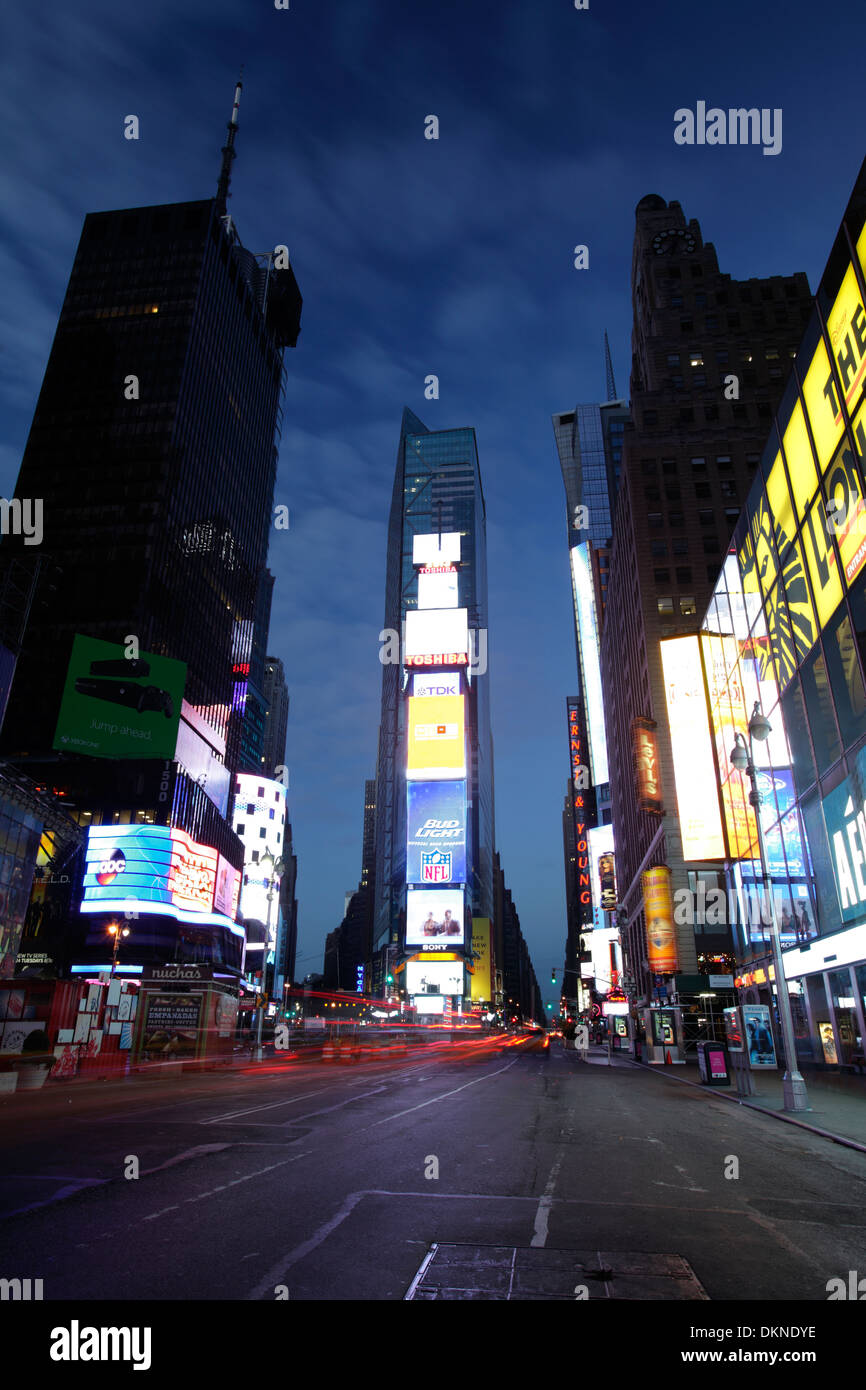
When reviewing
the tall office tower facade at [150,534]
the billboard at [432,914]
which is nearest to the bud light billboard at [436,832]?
the billboard at [432,914]

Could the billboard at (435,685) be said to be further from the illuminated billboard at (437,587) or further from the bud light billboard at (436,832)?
the bud light billboard at (436,832)

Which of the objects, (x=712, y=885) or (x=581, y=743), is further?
(x=581, y=743)

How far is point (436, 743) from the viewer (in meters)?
119

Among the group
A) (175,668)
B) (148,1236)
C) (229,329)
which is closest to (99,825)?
(175,668)

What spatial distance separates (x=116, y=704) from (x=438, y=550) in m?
81.6

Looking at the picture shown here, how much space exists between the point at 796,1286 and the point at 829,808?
69.9 ft

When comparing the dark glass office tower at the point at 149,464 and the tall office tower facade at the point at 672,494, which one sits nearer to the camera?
the tall office tower facade at the point at 672,494

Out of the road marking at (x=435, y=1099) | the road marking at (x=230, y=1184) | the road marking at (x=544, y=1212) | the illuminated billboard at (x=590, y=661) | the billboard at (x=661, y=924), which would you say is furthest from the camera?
the illuminated billboard at (x=590, y=661)

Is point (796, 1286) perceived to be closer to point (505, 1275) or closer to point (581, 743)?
point (505, 1275)

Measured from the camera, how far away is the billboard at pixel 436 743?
390 feet

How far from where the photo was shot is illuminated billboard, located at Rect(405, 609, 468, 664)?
124875mm

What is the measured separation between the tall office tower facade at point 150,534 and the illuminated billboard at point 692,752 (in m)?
40.6
